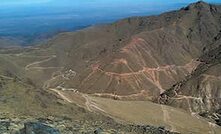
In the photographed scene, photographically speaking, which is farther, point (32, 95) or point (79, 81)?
point (79, 81)

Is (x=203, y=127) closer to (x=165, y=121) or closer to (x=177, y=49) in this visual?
(x=165, y=121)

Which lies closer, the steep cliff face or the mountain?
the mountain

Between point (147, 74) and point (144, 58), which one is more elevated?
point (144, 58)

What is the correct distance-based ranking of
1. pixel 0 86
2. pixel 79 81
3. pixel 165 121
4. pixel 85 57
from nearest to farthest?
pixel 0 86
pixel 165 121
pixel 79 81
pixel 85 57

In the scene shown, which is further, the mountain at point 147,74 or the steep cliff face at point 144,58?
the steep cliff face at point 144,58

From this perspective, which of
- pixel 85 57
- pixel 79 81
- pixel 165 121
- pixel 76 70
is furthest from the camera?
pixel 85 57

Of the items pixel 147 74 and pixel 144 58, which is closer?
pixel 147 74

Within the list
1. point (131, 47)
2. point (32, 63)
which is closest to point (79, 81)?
point (131, 47)

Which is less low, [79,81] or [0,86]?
[0,86]
